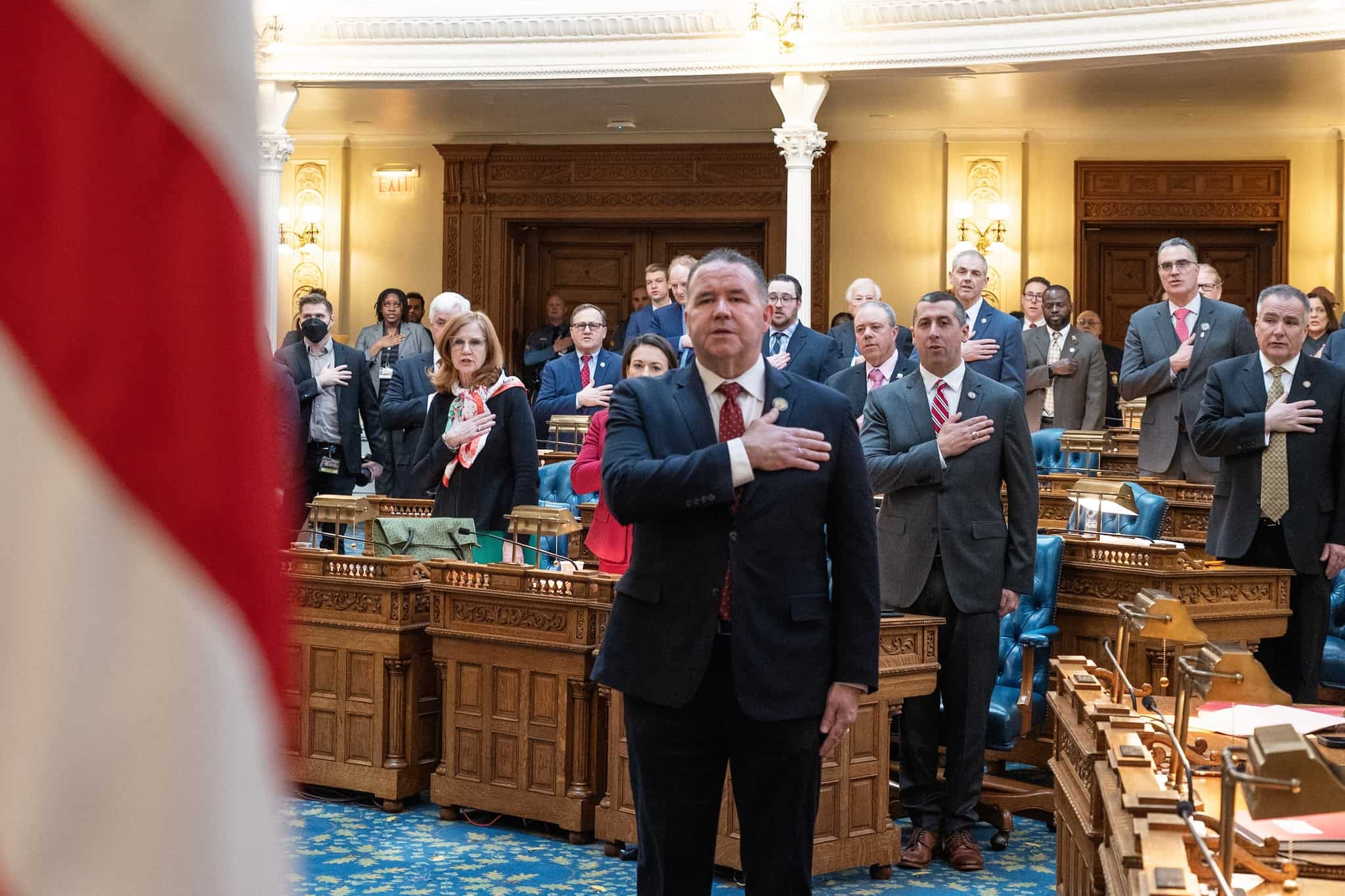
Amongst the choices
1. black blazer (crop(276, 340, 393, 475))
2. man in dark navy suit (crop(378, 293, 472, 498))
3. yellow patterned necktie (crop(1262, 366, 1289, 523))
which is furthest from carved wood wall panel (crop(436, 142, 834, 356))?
yellow patterned necktie (crop(1262, 366, 1289, 523))

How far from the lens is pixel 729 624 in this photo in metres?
2.72

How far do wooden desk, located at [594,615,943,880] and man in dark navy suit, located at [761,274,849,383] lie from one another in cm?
262

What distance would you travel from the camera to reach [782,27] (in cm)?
1057

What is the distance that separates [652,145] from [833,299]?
2.33 metres

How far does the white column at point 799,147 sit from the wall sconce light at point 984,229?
3136 millimetres

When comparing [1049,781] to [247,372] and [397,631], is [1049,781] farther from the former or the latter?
[247,372]

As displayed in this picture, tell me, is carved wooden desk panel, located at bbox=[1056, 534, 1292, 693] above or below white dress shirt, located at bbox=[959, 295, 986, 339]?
below

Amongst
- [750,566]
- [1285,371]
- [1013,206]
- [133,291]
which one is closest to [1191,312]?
[1285,371]

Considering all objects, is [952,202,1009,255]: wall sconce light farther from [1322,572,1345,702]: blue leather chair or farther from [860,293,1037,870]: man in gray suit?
[860,293,1037,870]: man in gray suit

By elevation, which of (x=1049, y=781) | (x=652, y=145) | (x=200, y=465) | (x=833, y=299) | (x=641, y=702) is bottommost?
(x=1049, y=781)

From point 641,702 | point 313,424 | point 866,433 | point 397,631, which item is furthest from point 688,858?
point 313,424

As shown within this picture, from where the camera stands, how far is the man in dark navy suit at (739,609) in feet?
8.84

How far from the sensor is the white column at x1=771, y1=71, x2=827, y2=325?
10.8 meters

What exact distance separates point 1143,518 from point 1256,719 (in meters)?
2.85
